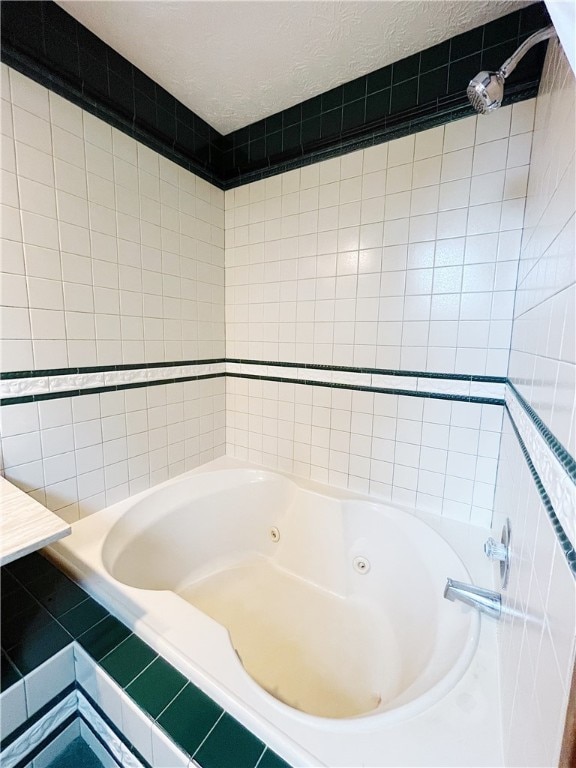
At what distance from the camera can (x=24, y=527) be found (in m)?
0.82

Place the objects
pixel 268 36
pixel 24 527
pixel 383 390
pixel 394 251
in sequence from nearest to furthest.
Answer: pixel 24 527
pixel 268 36
pixel 394 251
pixel 383 390

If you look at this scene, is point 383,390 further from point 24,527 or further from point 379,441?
point 24,527

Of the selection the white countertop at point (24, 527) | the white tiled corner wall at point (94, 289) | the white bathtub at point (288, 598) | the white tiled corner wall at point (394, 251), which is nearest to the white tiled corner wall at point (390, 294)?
the white tiled corner wall at point (394, 251)

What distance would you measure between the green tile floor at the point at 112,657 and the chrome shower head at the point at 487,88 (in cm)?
172

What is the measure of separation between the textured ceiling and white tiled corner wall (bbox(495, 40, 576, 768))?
1.78 feet

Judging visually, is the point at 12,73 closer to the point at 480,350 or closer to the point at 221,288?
the point at 221,288

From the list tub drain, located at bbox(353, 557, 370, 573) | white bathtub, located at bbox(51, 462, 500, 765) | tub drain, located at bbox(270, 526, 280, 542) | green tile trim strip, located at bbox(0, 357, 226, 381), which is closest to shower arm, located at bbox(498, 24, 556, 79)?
white bathtub, located at bbox(51, 462, 500, 765)

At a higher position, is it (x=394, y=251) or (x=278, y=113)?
(x=278, y=113)

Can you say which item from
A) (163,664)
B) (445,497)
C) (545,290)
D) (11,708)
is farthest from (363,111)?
(11,708)

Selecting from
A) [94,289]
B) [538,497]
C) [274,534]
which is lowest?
[274,534]

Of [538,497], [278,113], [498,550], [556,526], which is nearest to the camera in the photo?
[556,526]

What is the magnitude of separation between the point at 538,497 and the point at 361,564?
1194mm

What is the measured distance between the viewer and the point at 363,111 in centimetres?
146

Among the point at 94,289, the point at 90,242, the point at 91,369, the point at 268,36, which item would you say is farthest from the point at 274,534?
the point at 268,36
